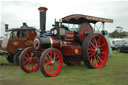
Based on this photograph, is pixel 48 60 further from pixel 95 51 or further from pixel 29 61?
pixel 95 51

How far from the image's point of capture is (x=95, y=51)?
5.74 m

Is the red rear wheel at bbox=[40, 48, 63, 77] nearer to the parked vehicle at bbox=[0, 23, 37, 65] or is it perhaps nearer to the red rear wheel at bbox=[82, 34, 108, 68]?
the red rear wheel at bbox=[82, 34, 108, 68]

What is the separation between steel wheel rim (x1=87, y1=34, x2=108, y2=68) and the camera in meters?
5.67

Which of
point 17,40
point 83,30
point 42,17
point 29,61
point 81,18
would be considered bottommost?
point 29,61

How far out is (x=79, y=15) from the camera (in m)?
5.70

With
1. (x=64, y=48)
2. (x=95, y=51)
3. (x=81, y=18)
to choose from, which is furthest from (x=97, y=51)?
(x=81, y=18)

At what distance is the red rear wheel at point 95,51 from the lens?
5359 mm

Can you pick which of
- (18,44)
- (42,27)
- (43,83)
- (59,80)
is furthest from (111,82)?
(18,44)

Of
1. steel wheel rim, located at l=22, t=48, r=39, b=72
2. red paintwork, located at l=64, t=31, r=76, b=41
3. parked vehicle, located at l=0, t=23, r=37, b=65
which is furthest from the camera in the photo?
parked vehicle, located at l=0, t=23, r=37, b=65

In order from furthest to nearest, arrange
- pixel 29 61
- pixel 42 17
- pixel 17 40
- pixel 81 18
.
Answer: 1. pixel 17 40
2. pixel 81 18
3. pixel 29 61
4. pixel 42 17

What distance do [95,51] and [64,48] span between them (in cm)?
125

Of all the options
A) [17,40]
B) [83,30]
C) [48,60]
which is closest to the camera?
[48,60]

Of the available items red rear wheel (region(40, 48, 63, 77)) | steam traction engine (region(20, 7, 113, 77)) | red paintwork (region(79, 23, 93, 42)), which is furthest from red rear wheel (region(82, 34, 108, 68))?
red rear wheel (region(40, 48, 63, 77))

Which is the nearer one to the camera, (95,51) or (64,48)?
(64,48)
